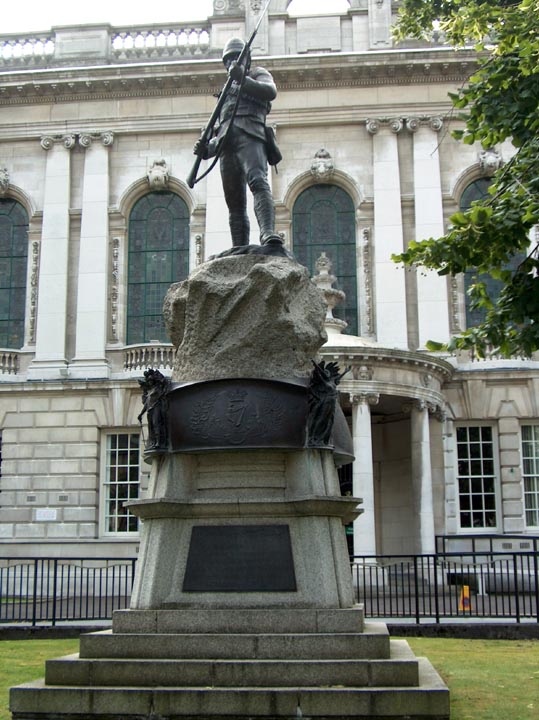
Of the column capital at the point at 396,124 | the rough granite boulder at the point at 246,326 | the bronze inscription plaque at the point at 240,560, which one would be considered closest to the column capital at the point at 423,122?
the column capital at the point at 396,124

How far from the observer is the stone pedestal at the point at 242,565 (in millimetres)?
7598

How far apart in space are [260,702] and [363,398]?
61.0 feet

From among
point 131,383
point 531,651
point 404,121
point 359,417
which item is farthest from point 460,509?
point 531,651

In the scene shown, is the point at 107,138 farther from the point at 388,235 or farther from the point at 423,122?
the point at 423,122

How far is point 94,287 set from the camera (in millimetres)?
31500

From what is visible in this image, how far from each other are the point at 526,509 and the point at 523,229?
19.5m

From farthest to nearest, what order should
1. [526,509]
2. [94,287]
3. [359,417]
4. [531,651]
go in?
[94,287], [526,509], [359,417], [531,651]

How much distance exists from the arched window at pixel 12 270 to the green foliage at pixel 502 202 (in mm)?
20262

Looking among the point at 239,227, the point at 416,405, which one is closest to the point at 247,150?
the point at 239,227

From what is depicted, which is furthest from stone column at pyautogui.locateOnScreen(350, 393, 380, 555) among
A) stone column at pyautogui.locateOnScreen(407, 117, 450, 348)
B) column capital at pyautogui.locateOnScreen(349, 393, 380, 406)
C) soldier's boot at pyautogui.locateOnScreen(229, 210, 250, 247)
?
soldier's boot at pyautogui.locateOnScreen(229, 210, 250, 247)

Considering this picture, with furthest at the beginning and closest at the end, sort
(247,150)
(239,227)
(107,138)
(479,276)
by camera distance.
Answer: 1. (107,138)
2. (479,276)
3. (239,227)
4. (247,150)

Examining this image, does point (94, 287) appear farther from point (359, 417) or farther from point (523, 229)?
point (523, 229)

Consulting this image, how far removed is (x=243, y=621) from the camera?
326 inches

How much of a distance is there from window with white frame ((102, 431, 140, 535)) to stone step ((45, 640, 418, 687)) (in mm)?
21892
